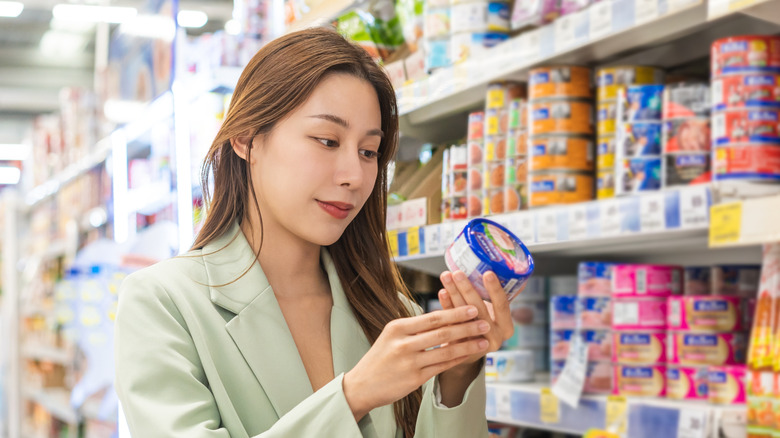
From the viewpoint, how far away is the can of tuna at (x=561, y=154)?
1.95 meters

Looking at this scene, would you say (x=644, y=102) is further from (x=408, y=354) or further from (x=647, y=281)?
(x=408, y=354)

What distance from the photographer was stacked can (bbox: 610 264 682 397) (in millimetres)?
1802

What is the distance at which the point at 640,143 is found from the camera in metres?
1.77

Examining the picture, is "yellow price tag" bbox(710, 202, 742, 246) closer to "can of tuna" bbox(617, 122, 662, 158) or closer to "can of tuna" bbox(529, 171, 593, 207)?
"can of tuna" bbox(617, 122, 662, 158)

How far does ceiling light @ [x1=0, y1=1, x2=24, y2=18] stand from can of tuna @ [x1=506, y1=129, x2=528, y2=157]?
775 centimetres

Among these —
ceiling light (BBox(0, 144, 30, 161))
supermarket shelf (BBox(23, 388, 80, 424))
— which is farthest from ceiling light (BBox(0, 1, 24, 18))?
ceiling light (BBox(0, 144, 30, 161))

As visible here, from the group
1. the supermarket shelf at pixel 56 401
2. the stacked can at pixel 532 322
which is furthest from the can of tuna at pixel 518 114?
the supermarket shelf at pixel 56 401

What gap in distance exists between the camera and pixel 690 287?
5.99 ft

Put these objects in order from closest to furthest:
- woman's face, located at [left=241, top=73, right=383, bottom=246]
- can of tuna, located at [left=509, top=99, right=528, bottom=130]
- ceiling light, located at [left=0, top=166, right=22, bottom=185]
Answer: woman's face, located at [left=241, top=73, right=383, bottom=246]
can of tuna, located at [left=509, top=99, right=528, bottom=130]
ceiling light, located at [left=0, top=166, right=22, bottom=185]

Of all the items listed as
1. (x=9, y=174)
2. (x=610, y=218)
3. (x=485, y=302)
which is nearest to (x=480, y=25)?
(x=610, y=218)

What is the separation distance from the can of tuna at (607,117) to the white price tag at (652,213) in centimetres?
32

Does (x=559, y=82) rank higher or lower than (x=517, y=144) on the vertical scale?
higher

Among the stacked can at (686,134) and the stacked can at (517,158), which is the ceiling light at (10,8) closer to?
the stacked can at (517,158)

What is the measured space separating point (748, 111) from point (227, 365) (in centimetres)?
102
